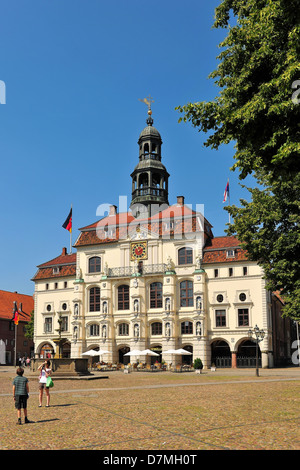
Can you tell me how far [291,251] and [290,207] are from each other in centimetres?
249

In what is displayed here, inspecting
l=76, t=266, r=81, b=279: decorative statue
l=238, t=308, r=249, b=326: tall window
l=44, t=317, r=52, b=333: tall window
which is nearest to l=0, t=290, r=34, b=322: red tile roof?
l=44, t=317, r=52, b=333: tall window

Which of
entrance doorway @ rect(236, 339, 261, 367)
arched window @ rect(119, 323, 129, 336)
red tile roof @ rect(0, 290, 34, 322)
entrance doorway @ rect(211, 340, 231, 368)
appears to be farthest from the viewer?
red tile roof @ rect(0, 290, 34, 322)

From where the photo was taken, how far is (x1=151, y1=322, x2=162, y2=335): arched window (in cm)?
5938

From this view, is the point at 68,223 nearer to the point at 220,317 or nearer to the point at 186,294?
the point at 186,294

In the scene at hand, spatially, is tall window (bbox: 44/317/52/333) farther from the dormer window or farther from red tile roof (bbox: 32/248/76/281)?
the dormer window

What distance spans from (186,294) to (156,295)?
13.0ft

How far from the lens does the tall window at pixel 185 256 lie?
59.1 meters

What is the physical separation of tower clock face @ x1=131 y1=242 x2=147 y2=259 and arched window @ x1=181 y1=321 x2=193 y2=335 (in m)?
9.66

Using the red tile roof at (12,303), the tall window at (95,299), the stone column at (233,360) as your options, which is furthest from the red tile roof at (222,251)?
the red tile roof at (12,303)

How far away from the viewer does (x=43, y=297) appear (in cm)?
6894

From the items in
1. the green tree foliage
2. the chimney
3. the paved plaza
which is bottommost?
the paved plaza

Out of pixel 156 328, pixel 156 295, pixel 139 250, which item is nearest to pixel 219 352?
pixel 156 328

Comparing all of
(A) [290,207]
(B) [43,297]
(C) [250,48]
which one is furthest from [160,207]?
(C) [250,48]

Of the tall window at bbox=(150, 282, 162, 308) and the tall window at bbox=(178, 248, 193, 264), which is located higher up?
the tall window at bbox=(178, 248, 193, 264)
